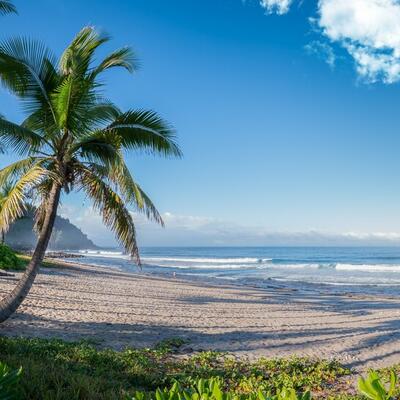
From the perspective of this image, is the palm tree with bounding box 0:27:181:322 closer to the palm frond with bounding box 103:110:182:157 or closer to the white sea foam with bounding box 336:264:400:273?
the palm frond with bounding box 103:110:182:157

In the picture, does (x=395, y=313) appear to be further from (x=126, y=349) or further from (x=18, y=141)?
(x=18, y=141)

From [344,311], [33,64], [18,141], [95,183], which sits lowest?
[344,311]

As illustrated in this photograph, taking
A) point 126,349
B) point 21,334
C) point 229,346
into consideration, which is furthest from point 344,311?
point 21,334

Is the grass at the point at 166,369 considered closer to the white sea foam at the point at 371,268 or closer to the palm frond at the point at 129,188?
the palm frond at the point at 129,188

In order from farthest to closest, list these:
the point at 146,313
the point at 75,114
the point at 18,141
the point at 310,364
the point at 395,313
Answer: the point at 395,313 < the point at 146,313 < the point at 18,141 < the point at 75,114 < the point at 310,364

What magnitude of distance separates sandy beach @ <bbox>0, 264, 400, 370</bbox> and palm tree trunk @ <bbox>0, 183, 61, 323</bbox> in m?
0.70

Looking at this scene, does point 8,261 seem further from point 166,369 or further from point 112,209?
point 166,369

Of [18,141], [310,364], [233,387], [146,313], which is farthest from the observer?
[146,313]

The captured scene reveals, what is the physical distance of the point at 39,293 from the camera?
14.3 metres

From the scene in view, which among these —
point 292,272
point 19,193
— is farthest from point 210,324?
point 292,272

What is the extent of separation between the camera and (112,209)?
29.6 feet

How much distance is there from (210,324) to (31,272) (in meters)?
5.37

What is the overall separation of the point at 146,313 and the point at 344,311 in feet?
28.1

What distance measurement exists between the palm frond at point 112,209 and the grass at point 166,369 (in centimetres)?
223
